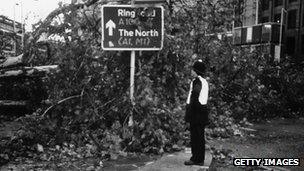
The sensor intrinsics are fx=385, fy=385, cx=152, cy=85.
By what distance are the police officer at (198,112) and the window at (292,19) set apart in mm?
45822

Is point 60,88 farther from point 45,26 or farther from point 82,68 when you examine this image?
point 45,26

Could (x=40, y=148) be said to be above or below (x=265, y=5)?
below

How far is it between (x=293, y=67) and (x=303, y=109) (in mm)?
2065

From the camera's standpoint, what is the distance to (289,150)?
8.30 meters

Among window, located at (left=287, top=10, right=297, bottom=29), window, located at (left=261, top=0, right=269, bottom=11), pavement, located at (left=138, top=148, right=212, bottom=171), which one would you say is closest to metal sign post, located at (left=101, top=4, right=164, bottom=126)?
pavement, located at (left=138, top=148, right=212, bottom=171)

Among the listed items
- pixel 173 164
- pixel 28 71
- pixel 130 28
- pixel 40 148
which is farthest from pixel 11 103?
pixel 173 164

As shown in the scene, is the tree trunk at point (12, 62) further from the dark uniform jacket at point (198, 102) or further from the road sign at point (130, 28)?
the dark uniform jacket at point (198, 102)

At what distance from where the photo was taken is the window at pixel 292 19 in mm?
47906

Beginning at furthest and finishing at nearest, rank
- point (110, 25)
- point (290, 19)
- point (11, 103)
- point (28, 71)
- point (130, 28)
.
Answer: point (290, 19) → point (11, 103) → point (28, 71) → point (130, 28) → point (110, 25)

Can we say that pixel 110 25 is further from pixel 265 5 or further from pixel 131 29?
pixel 265 5

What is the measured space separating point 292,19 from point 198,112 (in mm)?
46660

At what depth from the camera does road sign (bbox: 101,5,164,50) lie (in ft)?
24.6

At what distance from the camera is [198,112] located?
233 inches

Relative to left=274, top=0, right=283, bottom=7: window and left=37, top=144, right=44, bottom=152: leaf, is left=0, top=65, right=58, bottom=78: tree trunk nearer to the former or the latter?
left=37, top=144, right=44, bottom=152: leaf
